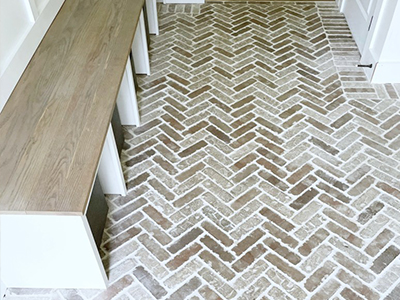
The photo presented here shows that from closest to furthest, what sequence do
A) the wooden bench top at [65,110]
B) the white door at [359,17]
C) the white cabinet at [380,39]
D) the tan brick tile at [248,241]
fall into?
the wooden bench top at [65,110] → the tan brick tile at [248,241] → the white cabinet at [380,39] → the white door at [359,17]

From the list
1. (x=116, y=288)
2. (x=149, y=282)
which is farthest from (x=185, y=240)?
(x=116, y=288)

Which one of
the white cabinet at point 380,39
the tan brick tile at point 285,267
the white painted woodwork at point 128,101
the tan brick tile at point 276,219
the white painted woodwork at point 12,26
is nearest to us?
the white painted woodwork at point 12,26

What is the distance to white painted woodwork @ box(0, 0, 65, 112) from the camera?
2152 mm

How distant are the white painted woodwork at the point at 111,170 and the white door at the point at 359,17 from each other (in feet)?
7.72

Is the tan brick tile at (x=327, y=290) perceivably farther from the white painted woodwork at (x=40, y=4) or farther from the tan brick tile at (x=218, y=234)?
the white painted woodwork at (x=40, y=4)

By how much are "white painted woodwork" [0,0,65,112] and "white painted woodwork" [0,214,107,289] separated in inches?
26.4

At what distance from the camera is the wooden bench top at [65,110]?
1.83m

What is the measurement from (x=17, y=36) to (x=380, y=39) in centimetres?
253

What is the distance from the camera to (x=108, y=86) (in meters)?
2.35

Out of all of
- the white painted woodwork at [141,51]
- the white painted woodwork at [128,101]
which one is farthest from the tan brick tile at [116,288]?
the white painted woodwork at [141,51]

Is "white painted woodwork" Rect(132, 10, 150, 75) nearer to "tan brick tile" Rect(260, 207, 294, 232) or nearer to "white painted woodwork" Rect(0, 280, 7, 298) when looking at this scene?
"tan brick tile" Rect(260, 207, 294, 232)

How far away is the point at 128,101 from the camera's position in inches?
115

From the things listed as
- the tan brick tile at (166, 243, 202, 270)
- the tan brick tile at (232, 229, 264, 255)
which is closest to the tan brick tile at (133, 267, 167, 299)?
the tan brick tile at (166, 243, 202, 270)

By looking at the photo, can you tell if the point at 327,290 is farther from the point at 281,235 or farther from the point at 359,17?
the point at 359,17
